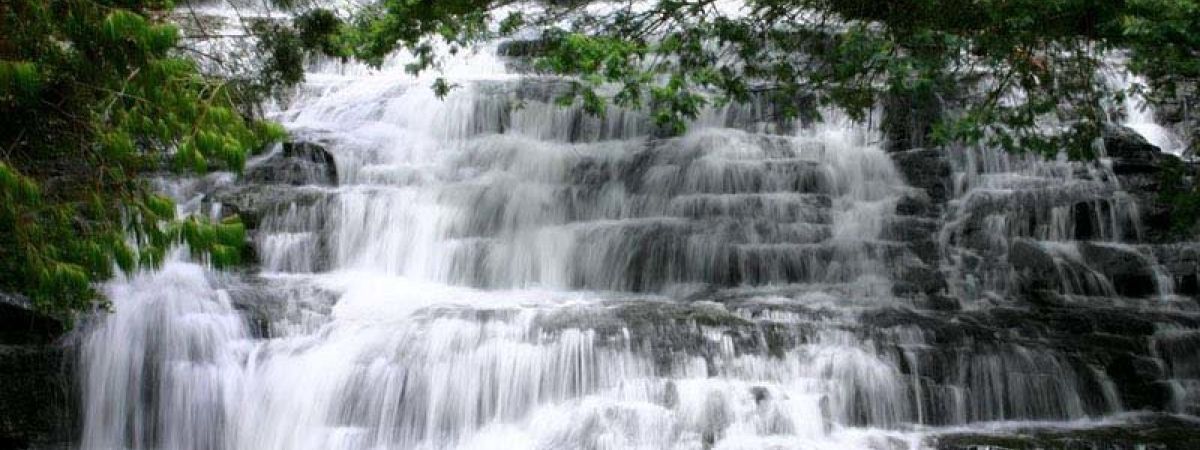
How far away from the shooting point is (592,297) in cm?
1217

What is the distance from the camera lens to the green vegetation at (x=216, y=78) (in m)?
5.88

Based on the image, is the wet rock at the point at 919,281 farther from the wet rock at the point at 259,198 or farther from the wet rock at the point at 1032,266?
the wet rock at the point at 259,198

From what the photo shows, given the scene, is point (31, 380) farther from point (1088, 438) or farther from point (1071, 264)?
point (1071, 264)

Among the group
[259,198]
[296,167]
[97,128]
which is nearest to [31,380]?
[259,198]

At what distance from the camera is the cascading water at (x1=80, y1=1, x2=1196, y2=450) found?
30.9ft

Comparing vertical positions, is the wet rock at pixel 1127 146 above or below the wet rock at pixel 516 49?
below

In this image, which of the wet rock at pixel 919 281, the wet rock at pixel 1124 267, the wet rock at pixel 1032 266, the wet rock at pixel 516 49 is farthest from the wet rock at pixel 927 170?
the wet rock at pixel 516 49

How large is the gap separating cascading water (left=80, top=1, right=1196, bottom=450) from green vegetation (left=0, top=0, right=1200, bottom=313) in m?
1.48

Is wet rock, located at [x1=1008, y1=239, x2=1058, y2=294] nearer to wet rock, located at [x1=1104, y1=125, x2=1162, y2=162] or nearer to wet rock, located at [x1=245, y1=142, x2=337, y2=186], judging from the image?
wet rock, located at [x1=1104, y1=125, x2=1162, y2=162]

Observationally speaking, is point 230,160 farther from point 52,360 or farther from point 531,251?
point 531,251

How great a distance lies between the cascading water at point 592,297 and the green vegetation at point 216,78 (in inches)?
58.1

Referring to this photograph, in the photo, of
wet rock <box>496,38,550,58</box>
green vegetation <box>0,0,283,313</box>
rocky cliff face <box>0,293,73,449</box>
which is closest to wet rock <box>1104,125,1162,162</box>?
wet rock <box>496,38,550,58</box>

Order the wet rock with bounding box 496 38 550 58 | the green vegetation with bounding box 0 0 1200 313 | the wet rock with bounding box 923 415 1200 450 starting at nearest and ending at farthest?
the green vegetation with bounding box 0 0 1200 313
the wet rock with bounding box 923 415 1200 450
the wet rock with bounding box 496 38 550 58

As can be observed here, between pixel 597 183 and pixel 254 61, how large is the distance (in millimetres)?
4644
